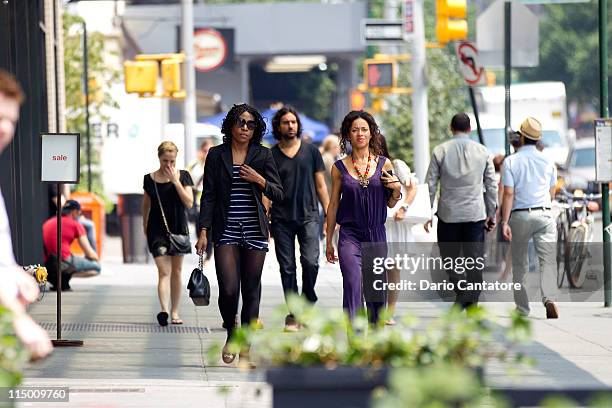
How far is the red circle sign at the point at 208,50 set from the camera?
49000 mm

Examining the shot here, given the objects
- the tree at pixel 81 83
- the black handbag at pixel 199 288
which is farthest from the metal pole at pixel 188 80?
the black handbag at pixel 199 288

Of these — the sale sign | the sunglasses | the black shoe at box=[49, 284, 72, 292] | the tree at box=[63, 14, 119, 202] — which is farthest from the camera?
the tree at box=[63, 14, 119, 202]

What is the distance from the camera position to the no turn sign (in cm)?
1881

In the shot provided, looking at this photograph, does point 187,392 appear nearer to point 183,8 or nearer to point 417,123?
point 417,123

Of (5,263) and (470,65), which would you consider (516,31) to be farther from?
(5,263)

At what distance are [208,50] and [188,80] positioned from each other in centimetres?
2081

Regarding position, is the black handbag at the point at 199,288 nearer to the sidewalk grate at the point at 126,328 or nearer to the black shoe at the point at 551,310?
the sidewalk grate at the point at 126,328

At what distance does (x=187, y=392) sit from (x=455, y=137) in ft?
15.8

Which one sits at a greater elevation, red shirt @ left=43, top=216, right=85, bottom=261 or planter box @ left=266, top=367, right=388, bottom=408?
planter box @ left=266, top=367, right=388, bottom=408

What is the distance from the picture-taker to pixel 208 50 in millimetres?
49438

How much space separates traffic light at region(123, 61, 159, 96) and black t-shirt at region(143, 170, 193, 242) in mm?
11358

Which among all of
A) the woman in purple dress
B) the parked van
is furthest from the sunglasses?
the parked van

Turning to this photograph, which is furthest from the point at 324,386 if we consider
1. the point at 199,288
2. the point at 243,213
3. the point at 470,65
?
the point at 470,65

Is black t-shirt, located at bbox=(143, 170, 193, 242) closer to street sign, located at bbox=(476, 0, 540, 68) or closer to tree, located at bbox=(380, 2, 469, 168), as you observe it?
street sign, located at bbox=(476, 0, 540, 68)
